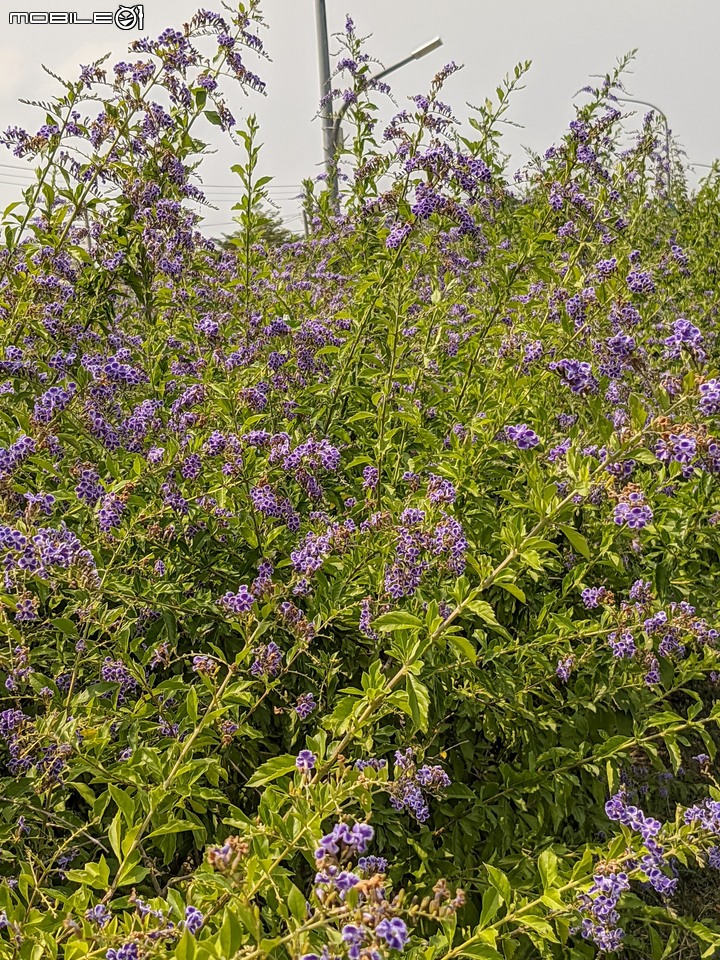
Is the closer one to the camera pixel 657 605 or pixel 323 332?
pixel 657 605

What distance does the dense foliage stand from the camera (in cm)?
197

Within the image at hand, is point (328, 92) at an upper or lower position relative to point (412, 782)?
upper

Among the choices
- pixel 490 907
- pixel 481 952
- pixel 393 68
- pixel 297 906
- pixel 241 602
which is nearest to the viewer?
pixel 297 906

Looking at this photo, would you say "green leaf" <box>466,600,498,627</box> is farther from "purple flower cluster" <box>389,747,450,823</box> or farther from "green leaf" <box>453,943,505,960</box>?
"green leaf" <box>453,943,505,960</box>

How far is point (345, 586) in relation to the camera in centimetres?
266

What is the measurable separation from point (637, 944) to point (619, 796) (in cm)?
70

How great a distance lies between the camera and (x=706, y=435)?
1986 mm

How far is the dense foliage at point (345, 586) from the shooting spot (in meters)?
1.97

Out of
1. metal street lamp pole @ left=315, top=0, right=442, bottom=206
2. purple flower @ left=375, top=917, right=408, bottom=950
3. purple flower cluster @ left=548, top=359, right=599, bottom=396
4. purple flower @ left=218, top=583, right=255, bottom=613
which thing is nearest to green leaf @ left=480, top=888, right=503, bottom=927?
purple flower @ left=375, top=917, right=408, bottom=950

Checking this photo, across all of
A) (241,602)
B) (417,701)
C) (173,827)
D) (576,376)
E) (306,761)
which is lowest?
(173,827)

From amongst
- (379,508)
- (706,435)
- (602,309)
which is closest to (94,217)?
(379,508)

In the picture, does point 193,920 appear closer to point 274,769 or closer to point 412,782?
point 274,769

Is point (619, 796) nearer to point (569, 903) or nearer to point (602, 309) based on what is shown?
point (569, 903)

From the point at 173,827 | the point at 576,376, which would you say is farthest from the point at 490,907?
the point at 576,376
